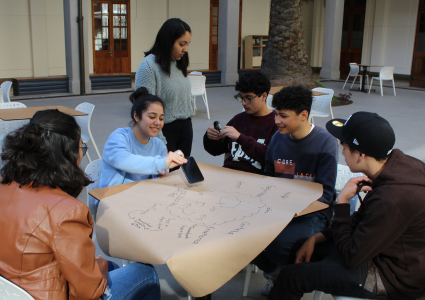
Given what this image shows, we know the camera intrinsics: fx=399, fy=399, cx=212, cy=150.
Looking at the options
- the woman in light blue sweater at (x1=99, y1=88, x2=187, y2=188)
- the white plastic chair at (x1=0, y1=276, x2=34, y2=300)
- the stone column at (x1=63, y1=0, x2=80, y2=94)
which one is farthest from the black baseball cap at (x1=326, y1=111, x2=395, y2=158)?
the stone column at (x1=63, y1=0, x2=80, y2=94)

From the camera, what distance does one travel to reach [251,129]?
2.72 meters

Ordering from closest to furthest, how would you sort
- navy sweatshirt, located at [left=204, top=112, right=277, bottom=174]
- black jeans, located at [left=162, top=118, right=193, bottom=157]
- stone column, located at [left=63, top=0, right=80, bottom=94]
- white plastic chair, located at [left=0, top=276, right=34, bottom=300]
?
white plastic chair, located at [left=0, top=276, right=34, bottom=300], navy sweatshirt, located at [left=204, top=112, right=277, bottom=174], black jeans, located at [left=162, top=118, right=193, bottom=157], stone column, located at [left=63, top=0, right=80, bottom=94]

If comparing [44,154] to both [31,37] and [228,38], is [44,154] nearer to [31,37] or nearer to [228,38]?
[31,37]

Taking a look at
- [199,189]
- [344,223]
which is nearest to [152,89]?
[199,189]

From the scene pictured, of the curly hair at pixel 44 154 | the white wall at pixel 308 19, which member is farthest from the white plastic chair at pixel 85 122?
the white wall at pixel 308 19

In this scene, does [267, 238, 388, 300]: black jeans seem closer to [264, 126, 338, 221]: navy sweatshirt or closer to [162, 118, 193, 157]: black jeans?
[264, 126, 338, 221]: navy sweatshirt

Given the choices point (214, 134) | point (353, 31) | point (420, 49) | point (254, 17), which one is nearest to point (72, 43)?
point (254, 17)

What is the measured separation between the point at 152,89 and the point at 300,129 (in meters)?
1.16

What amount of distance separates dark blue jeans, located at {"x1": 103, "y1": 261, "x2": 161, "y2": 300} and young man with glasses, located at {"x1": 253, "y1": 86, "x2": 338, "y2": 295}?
→ 67 cm

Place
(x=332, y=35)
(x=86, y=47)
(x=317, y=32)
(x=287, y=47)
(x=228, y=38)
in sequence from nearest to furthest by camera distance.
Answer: (x=86, y=47) → (x=287, y=47) → (x=228, y=38) → (x=332, y=35) → (x=317, y=32)

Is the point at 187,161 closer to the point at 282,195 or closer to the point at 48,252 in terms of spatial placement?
the point at 282,195

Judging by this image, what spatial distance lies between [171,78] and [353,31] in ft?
51.6

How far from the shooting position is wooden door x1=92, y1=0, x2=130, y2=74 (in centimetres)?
1170

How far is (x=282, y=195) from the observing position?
1.95 m
